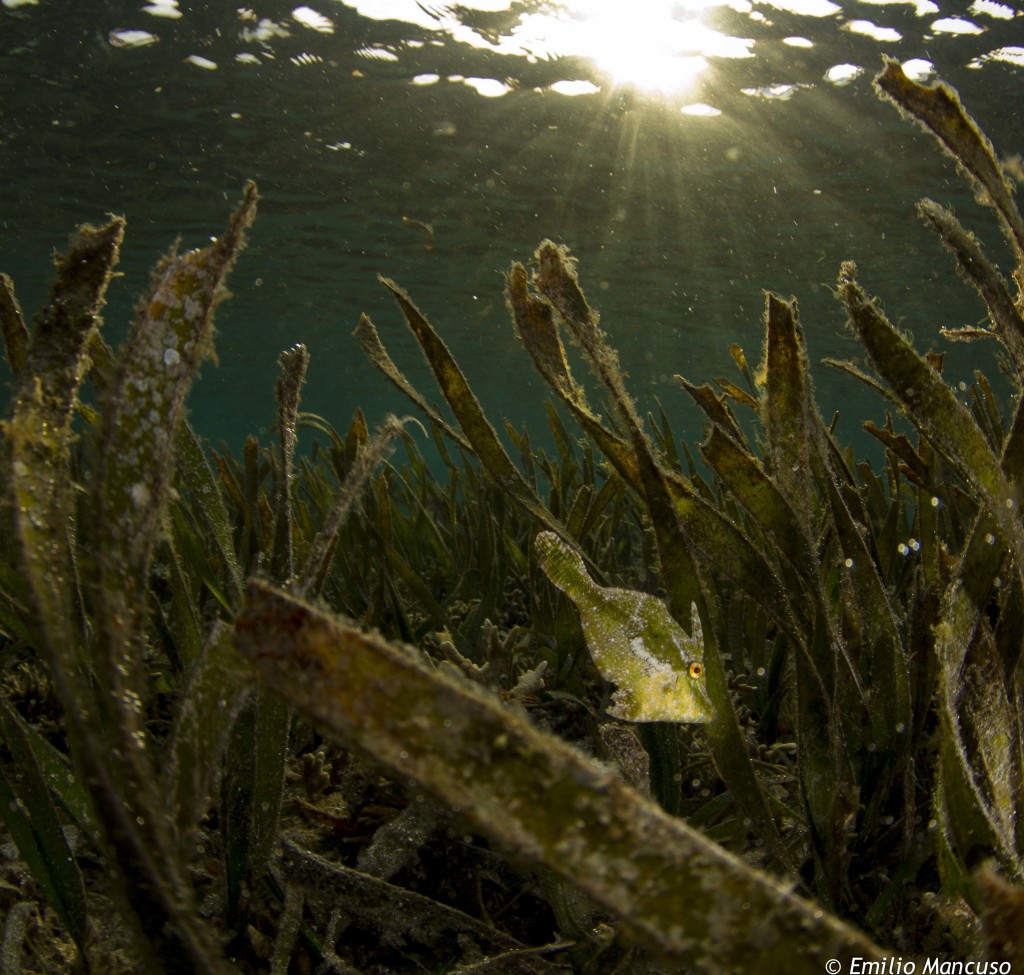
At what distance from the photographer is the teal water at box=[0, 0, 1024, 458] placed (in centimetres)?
1277

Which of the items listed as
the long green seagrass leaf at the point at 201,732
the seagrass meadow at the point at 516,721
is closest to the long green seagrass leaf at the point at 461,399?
the seagrass meadow at the point at 516,721

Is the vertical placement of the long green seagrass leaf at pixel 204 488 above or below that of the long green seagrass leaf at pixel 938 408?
below

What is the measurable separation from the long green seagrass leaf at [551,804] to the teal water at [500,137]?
46.9ft

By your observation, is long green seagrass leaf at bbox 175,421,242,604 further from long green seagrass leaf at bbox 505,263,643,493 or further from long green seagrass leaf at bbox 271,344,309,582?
long green seagrass leaf at bbox 505,263,643,493

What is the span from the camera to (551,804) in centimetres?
52

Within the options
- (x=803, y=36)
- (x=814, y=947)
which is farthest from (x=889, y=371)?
(x=803, y=36)

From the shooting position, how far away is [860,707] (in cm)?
129

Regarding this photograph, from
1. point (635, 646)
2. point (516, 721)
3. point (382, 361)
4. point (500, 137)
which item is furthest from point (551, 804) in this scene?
point (500, 137)

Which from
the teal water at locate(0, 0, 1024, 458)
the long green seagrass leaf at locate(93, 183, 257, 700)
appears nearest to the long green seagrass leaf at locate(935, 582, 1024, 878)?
the long green seagrass leaf at locate(93, 183, 257, 700)

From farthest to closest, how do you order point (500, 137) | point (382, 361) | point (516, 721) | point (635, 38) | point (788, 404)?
point (500, 137), point (635, 38), point (382, 361), point (788, 404), point (516, 721)

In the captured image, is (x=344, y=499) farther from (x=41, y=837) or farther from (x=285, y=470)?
(x=41, y=837)

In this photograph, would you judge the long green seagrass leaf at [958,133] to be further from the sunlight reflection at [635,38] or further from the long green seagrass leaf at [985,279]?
the sunlight reflection at [635,38]

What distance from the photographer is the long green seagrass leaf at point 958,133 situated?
1.02 meters

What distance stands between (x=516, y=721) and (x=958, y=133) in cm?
107
